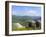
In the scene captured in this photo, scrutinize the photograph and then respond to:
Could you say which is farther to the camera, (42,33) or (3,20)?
(42,33)

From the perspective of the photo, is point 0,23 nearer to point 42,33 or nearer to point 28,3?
point 28,3

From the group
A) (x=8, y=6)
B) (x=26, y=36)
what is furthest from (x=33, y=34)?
(x=8, y=6)

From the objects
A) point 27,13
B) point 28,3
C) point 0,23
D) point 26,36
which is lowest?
point 26,36

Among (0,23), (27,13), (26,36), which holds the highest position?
(27,13)

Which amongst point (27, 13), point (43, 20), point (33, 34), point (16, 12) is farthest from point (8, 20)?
point (43, 20)

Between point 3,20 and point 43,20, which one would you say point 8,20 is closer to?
point 3,20

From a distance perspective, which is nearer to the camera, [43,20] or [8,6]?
[8,6]

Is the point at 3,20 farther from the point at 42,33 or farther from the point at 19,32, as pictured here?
the point at 42,33

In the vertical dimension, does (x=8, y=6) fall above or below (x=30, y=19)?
above

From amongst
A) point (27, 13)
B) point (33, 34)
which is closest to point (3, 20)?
point (27, 13)
